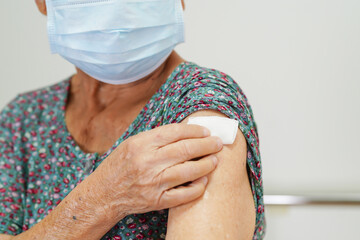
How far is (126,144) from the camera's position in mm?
874

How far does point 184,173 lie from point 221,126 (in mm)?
139

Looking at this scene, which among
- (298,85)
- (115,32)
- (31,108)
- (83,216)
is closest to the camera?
(83,216)

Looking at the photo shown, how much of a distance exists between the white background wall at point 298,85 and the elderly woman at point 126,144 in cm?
52

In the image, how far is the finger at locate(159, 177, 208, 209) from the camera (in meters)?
0.83

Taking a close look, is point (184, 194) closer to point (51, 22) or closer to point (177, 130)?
point (177, 130)


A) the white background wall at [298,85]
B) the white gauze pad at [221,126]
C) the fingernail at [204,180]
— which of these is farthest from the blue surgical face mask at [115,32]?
the white background wall at [298,85]

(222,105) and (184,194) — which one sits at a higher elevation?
(222,105)

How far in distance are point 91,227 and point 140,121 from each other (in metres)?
0.33

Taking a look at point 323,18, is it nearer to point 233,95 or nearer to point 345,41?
point 345,41

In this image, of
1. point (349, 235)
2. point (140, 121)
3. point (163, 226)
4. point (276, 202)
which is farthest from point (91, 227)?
point (349, 235)

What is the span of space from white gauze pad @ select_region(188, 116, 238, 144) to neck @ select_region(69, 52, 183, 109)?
345 mm

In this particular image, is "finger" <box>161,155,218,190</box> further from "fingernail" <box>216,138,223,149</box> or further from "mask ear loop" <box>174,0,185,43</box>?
"mask ear loop" <box>174,0,185,43</box>

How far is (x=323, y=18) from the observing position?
5.10 feet

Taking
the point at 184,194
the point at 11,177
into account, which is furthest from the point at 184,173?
the point at 11,177
